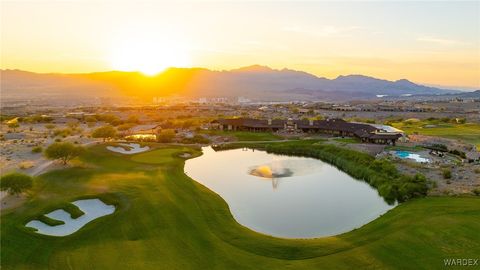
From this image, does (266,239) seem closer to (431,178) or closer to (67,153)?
(431,178)

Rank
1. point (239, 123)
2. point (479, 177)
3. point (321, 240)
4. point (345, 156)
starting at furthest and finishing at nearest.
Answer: point (239, 123)
point (345, 156)
point (479, 177)
point (321, 240)

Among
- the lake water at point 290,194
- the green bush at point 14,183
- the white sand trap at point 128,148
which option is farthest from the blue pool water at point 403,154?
the green bush at point 14,183

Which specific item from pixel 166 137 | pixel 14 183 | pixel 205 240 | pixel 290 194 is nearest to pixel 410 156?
pixel 290 194

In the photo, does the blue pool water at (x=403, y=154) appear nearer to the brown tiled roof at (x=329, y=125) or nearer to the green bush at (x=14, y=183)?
the brown tiled roof at (x=329, y=125)

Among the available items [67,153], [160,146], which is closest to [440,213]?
[67,153]

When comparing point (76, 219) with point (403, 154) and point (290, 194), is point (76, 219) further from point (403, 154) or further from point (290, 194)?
point (403, 154)

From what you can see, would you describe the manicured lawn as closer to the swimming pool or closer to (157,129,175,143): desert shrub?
the swimming pool
